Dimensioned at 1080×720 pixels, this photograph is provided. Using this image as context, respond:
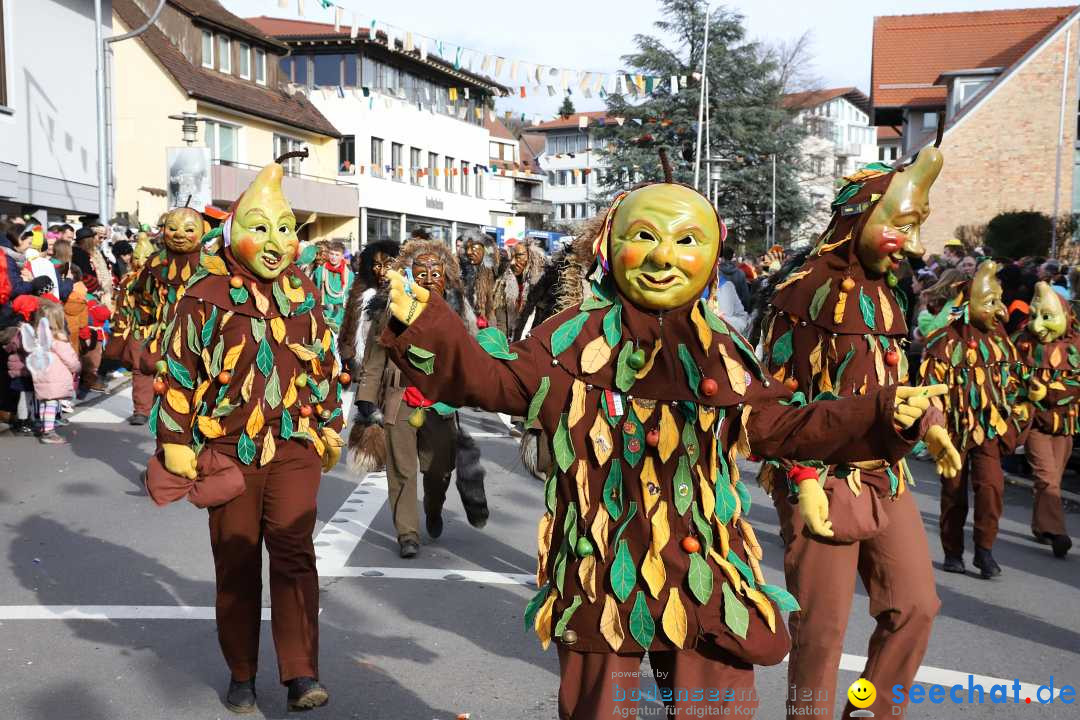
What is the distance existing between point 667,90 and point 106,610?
1509 inches

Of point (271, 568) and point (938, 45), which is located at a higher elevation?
point (938, 45)

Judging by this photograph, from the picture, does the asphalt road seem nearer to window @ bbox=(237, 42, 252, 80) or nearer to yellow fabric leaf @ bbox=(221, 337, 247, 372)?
yellow fabric leaf @ bbox=(221, 337, 247, 372)

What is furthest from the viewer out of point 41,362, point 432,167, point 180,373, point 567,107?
point 567,107

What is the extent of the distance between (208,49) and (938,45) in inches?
1200

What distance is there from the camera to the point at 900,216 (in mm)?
4027

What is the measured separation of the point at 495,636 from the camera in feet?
18.5

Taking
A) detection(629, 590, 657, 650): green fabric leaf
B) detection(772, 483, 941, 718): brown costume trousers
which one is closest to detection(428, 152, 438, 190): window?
detection(772, 483, 941, 718): brown costume trousers

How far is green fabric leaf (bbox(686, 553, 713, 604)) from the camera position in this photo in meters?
2.92

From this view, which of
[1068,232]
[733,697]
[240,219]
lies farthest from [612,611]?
[1068,232]

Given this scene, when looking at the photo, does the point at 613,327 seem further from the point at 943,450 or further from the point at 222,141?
the point at 222,141

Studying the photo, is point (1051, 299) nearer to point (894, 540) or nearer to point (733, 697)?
point (894, 540)

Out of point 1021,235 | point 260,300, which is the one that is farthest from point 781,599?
point 1021,235

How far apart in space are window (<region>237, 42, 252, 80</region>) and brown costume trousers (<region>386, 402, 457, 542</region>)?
108ft

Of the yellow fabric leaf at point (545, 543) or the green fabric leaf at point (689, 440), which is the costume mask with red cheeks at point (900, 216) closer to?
the green fabric leaf at point (689, 440)
